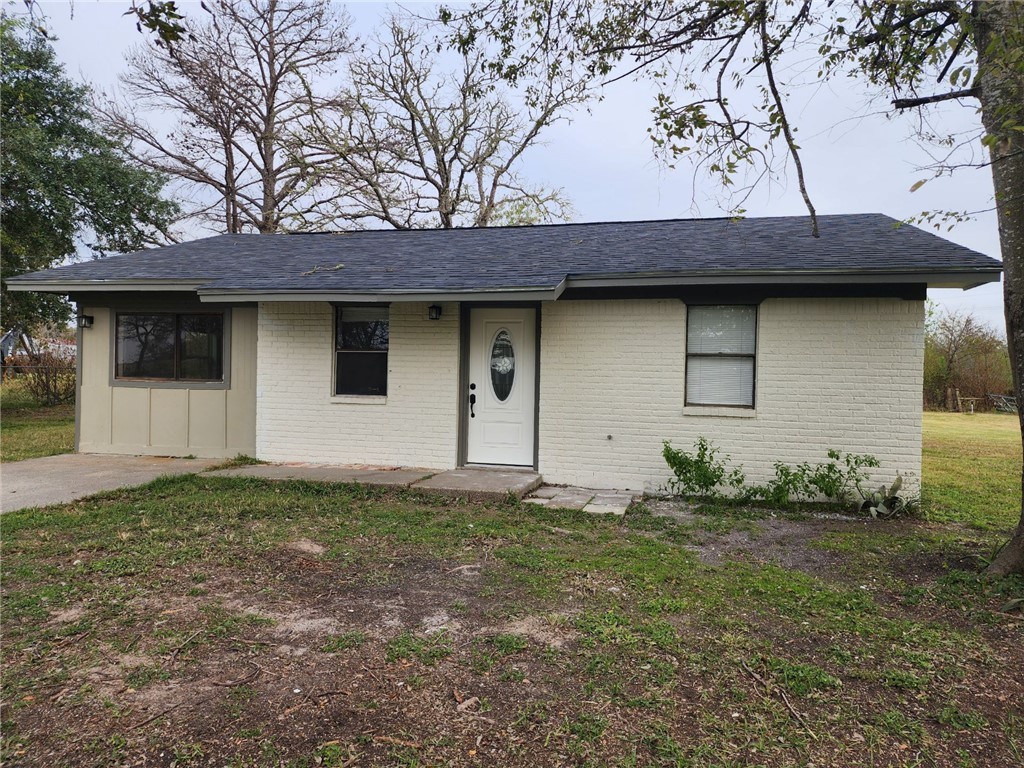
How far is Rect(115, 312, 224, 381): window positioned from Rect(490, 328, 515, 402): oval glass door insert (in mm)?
4323

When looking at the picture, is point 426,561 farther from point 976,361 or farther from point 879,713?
point 976,361

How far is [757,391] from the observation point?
7.65 m

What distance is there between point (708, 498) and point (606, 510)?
1.59 meters

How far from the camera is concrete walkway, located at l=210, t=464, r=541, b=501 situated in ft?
23.8

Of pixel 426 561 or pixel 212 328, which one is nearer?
pixel 426 561

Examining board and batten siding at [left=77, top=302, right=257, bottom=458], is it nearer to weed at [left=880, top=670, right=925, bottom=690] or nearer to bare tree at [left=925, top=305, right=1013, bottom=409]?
weed at [left=880, top=670, right=925, bottom=690]

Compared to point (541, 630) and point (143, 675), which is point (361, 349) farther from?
point (143, 675)

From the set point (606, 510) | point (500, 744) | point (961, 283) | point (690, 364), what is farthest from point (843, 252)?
point (500, 744)

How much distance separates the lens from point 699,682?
3143 mm

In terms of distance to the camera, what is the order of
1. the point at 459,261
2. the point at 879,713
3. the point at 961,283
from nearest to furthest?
1. the point at 879,713
2. the point at 961,283
3. the point at 459,261

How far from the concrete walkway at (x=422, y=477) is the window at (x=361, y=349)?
118 centimetres

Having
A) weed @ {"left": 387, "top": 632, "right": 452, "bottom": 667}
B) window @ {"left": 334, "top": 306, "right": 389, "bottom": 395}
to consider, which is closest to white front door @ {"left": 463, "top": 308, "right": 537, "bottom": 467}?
window @ {"left": 334, "top": 306, "right": 389, "bottom": 395}

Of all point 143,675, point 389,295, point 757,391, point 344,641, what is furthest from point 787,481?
point 143,675

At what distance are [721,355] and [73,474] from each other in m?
8.43
